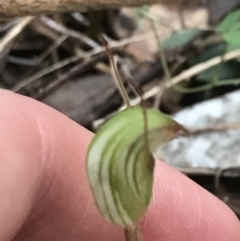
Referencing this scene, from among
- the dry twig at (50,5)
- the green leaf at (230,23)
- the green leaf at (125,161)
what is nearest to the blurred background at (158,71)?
the green leaf at (230,23)

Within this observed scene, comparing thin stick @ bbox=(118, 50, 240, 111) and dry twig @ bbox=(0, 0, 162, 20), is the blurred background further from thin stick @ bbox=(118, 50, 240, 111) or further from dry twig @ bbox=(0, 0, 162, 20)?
dry twig @ bbox=(0, 0, 162, 20)

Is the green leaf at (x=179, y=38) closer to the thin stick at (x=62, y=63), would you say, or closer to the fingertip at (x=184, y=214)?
the thin stick at (x=62, y=63)

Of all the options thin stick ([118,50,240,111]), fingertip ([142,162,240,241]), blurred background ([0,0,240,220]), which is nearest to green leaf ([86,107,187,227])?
fingertip ([142,162,240,241])

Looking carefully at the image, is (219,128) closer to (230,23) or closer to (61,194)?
(230,23)

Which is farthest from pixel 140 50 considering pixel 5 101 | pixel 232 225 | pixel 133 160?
pixel 133 160

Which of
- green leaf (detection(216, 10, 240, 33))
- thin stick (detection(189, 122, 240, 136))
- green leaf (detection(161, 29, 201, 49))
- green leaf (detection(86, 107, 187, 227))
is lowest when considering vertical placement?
thin stick (detection(189, 122, 240, 136))

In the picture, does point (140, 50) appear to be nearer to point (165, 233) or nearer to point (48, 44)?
point (48, 44)
